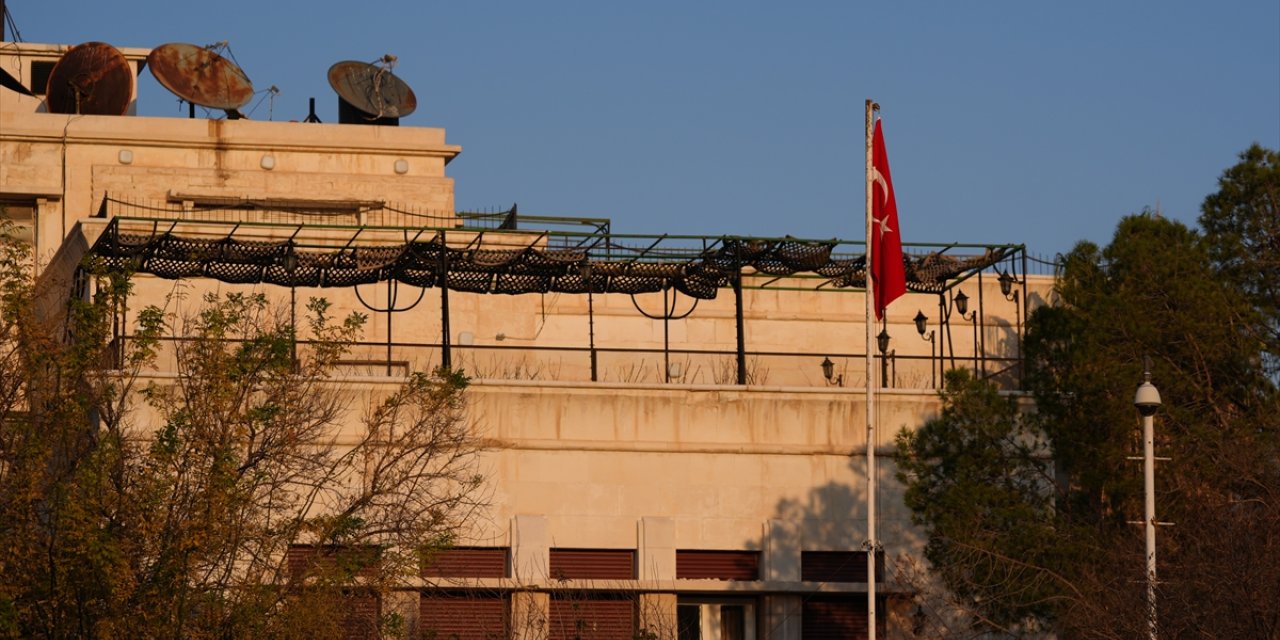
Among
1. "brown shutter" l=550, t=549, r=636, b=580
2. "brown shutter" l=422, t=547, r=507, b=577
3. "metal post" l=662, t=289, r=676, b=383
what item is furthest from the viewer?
"metal post" l=662, t=289, r=676, b=383

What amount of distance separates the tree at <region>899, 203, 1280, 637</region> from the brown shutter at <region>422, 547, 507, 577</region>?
7.24 meters

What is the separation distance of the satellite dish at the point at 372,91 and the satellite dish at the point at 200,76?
104 inches

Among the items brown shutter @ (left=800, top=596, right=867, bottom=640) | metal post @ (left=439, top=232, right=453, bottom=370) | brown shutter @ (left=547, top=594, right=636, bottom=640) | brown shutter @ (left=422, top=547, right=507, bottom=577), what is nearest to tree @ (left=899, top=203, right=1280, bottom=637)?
brown shutter @ (left=800, top=596, right=867, bottom=640)

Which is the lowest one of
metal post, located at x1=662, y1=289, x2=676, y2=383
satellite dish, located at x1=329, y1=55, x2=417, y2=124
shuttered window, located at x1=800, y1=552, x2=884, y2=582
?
shuttered window, located at x1=800, y1=552, x2=884, y2=582

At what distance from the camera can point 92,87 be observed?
62531 millimetres

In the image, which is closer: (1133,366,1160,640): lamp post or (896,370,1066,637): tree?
(1133,366,1160,640): lamp post

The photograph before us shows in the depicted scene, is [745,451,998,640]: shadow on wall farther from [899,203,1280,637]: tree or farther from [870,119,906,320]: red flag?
[870,119,906,320]: red flag

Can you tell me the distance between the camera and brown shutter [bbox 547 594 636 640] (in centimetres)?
4088

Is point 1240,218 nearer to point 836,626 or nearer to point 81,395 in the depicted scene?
point 836,626

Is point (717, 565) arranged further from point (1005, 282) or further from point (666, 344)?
point (1005, 282)

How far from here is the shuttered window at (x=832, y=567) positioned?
4306cm

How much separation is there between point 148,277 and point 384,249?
7.42 metres

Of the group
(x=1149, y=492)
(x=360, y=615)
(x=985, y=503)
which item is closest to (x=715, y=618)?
(x=985, y=503)

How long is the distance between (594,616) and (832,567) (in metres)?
4.65
